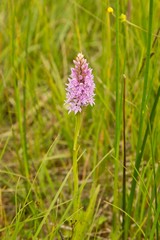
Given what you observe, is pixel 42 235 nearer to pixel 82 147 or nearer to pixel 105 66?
pixel 82 147

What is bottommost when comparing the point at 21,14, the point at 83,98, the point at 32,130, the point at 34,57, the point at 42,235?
the point at 42,235

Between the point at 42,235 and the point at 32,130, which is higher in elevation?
the point at 32,130

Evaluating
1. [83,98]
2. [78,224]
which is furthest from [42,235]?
[83,98]

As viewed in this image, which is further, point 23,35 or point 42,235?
point 23,35

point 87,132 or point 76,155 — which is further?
point 87,132

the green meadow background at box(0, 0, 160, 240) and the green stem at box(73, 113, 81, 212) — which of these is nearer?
the green stem at box(73, 113, 81, 212)

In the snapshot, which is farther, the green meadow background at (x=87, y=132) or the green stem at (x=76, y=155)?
the green meadow background at (x=87, y=132)

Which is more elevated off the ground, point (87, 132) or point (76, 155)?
point (87, 132)

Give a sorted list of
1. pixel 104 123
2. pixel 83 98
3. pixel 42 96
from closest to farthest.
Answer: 1. pixel 83 98
2. pixel 104 123
3. pixel 42 96
